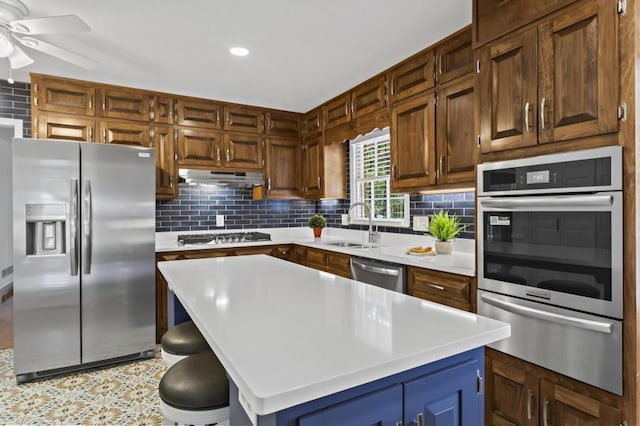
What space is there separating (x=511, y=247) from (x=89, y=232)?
3112 millimetres

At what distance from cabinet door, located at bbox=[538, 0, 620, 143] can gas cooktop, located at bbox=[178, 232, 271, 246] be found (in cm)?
311

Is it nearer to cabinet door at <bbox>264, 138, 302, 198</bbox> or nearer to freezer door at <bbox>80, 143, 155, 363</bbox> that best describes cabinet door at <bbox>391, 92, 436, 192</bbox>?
cabinet door at <bbox>264, 138, 302, 198</bbox>

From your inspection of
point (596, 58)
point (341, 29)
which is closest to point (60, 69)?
point (341, 29)

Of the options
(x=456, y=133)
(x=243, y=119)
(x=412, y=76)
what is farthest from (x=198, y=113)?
(x=456, y=133)

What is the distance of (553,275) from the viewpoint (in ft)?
5.43

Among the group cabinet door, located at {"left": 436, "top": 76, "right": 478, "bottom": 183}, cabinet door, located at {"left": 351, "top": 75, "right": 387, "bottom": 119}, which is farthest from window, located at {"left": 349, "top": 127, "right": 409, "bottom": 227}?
cabinet door, located at {"left": 436, "top": 76, "right": 478, "bottom": 183}

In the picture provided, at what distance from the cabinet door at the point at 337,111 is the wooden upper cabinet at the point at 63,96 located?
7.74 ft

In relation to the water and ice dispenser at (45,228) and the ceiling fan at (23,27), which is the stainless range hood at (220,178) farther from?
the ceiling fan at (23,27)

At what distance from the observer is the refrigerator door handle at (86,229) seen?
2949 mm

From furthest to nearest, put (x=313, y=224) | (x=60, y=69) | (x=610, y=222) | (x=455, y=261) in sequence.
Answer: (x=313, y=224), (x=60, y=69), (x=455, y=261), (x=610, y=222)

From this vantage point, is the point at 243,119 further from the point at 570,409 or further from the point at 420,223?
the point at 570,409

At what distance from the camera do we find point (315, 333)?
3.24 ft

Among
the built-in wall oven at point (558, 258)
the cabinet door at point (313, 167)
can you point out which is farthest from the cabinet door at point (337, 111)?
the built-in wall oven at point (558, 258)

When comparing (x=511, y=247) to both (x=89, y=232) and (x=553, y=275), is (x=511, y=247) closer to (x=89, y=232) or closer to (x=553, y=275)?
(x=553, y=275)
